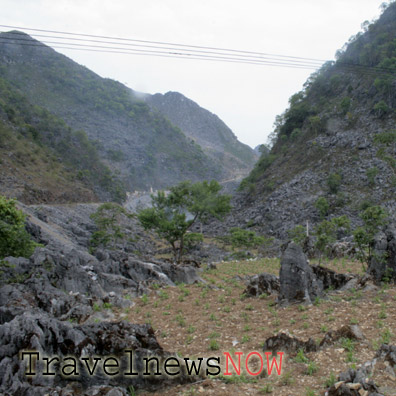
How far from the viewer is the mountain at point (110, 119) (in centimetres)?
9831

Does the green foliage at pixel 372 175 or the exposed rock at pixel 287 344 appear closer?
the exposed rock at pixel 287 344

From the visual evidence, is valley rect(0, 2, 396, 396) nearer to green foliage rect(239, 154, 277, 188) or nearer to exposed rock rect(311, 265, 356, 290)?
exposed rock rect(311, 265, 356, 290)

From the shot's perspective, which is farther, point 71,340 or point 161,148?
point 161,148

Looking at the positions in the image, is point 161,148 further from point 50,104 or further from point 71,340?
point 71,340

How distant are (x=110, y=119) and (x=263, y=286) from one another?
110 m

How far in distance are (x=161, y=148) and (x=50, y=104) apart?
34.5 m

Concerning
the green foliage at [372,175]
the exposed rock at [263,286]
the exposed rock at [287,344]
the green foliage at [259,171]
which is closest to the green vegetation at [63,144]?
the green foliage at [259,171]

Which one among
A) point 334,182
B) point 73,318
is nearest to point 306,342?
point 73,318

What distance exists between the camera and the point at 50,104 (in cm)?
10281

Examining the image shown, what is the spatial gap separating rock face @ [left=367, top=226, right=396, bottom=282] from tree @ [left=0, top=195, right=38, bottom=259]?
12.3m

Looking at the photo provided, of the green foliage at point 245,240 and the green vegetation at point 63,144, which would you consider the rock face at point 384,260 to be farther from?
the green vegetation at point 63,144

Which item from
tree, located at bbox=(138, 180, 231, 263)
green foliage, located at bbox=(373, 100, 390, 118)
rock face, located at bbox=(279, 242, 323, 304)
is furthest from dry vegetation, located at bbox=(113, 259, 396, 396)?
green foliage, located at bbox=(373, 100, 390, 118)

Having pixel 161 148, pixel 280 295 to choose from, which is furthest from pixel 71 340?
pixel 161 148

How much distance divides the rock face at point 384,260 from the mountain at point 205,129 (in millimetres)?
124250
